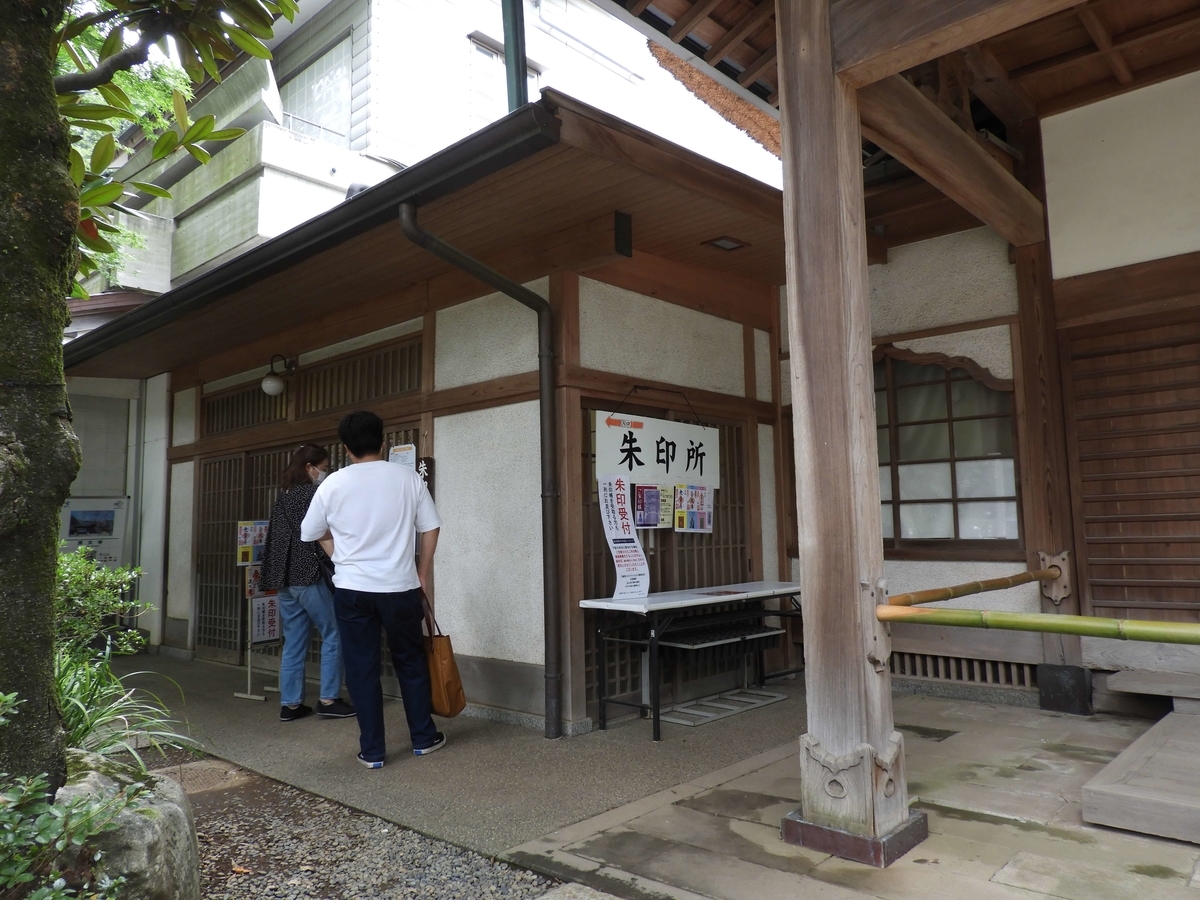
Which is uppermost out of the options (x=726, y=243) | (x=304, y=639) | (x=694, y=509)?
(x=726, y=243)

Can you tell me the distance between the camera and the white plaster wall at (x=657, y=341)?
543 cm

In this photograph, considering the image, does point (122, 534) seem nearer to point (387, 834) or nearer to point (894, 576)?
point (387, 834)

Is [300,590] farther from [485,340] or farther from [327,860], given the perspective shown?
[327,860]

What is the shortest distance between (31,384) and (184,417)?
7574 millimetres

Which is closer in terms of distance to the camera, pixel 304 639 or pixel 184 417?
pixel 304 639

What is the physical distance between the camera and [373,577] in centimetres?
444

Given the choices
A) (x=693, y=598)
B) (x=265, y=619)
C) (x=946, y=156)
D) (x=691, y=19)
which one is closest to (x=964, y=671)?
(x=693, y=598)

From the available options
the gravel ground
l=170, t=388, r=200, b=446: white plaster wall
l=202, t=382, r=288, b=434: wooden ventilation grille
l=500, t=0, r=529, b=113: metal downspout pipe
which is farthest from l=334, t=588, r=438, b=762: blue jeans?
l=170, t=388, r=200, b=446: white plaster wall

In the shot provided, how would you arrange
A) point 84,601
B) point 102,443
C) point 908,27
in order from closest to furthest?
point 908,27 < point 84,601 < point 102,443

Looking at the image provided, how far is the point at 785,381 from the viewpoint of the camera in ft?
22.4

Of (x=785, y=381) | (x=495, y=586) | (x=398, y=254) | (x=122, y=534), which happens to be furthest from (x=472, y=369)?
(x=122, y=534)

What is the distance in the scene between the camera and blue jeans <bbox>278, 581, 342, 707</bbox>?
18.5ft

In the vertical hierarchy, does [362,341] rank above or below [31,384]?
above

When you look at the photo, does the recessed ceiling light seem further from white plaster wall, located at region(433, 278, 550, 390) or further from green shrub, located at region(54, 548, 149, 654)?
green shrub, located at region(54, 548, 149, 654)
